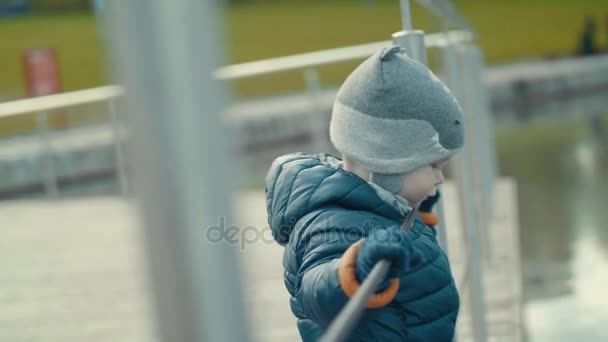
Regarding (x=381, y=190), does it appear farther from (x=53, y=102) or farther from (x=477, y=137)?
(x=53, y=102)

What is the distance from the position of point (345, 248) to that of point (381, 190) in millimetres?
127

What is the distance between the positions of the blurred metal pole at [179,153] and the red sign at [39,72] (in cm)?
1076

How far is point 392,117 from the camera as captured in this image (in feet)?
4.03

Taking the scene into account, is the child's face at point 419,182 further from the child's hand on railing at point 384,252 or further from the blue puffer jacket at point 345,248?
the child's hand on railing at point 384,252

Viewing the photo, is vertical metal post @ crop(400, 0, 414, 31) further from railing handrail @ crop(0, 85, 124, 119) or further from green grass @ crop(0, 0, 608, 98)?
green grass @ crop(0, 0, 608, 98)

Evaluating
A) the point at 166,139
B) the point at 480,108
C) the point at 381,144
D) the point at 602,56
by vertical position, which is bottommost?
the point at 602,56

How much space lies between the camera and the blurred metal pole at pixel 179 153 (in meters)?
0.44

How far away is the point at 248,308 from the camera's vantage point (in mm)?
483

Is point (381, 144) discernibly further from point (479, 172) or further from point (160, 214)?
point (479, 172)

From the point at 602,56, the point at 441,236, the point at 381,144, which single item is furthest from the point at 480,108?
the point at 602,56

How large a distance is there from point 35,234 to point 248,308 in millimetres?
3412

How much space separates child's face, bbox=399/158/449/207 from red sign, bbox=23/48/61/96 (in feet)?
32.9

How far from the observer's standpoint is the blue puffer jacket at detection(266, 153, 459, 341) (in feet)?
3.78

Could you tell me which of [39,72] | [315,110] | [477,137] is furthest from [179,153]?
[39,72]
